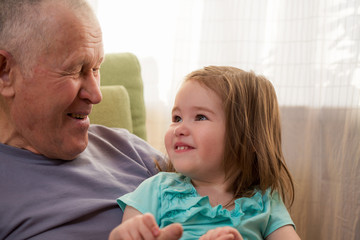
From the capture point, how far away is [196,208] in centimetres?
119

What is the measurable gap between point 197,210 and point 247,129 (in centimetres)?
28

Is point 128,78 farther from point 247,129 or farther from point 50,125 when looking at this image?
point 247,129

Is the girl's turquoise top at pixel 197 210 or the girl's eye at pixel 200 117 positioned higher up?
the girl's eye at pixel 200 117

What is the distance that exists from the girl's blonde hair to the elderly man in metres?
0.35

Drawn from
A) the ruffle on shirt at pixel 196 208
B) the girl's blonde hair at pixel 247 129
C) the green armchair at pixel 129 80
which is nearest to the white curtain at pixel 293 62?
the green armchair at pixel 129 80

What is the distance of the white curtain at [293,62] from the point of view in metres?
2.24

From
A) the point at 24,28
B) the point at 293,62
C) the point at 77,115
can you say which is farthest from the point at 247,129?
the point at 293,62

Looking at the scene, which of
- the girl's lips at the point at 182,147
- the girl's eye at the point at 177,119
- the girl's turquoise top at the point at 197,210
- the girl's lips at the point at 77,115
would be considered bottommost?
the girl's turquoise top at the point at 197,210

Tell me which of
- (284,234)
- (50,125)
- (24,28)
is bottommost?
(284,234)

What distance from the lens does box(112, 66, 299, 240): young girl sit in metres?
1.20

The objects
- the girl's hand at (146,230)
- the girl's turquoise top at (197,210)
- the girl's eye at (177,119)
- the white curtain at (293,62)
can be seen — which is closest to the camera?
the girl's hand at (146,230)

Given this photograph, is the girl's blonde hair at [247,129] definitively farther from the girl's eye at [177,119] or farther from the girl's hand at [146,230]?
the girl's hand at [146,230]

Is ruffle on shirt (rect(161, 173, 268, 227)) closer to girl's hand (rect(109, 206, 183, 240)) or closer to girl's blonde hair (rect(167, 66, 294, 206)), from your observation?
girl's blonde hair (rect(167, 66, 294, 206))

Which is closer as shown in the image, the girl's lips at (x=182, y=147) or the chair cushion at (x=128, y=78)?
the girl's lips at (x=182, y=147)
